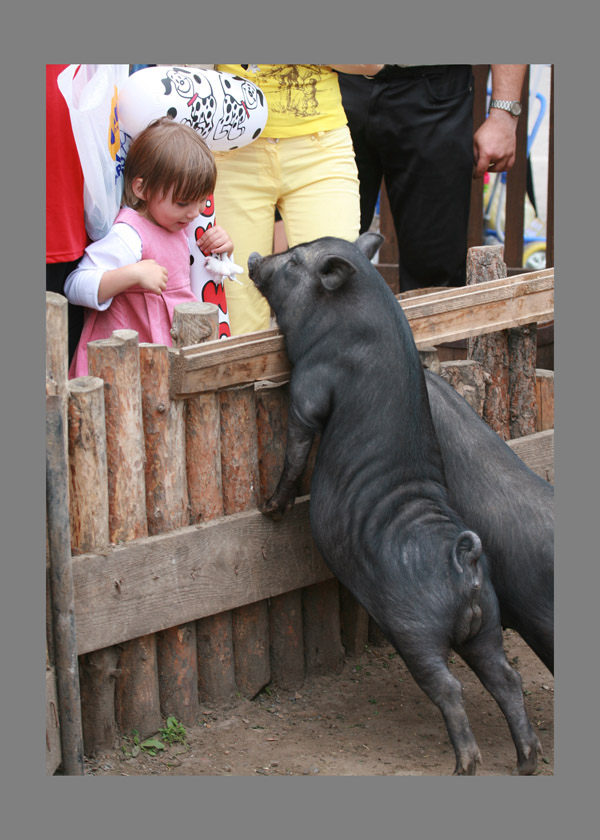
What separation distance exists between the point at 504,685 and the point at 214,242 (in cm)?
190

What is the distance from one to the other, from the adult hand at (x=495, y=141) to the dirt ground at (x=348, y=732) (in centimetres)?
197

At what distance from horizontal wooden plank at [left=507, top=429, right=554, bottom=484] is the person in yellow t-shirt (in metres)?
1.05

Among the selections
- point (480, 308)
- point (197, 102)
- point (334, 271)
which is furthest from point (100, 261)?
point (480, 308)

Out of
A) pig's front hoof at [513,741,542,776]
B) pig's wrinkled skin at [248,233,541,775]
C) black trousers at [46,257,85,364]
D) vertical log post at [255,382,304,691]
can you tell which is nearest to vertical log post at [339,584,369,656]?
vertical log post at [255,382,304,691]

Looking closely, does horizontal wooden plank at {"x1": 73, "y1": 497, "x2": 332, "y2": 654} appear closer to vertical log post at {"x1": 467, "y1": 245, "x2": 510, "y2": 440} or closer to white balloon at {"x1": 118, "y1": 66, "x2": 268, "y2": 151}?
vertical log post at {"x1": 467, "y1": 245, "x2": 510, "y2": 440}

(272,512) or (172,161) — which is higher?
(172,161)

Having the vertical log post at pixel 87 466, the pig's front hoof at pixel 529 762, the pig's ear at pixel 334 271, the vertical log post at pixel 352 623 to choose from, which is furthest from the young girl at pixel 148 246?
the pig's front hoof at pixel 529 762

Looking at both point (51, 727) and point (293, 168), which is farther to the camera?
point (293, 168)

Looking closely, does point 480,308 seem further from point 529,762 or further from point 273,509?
point 529,762

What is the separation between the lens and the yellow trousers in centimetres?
452

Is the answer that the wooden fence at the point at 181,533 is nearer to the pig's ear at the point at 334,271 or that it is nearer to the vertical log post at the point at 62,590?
the vertical log post at the point at 62,590

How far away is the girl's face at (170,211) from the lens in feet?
13.6

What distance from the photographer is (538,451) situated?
467 cm

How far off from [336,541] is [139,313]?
110 centimetres
